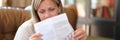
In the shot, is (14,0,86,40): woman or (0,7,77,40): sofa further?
(0,7,77,40): sofa

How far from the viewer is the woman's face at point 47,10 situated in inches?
42.8

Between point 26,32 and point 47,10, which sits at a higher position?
point 47,10

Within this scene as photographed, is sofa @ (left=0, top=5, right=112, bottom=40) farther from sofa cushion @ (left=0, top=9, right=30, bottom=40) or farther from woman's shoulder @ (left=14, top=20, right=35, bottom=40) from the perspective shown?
woman's shoulder @ (left=14, top=20, right=35, bottom=40)

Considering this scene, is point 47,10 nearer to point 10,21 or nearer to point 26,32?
point 26,32

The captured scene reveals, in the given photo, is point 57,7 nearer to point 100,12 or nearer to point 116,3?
point 116,3

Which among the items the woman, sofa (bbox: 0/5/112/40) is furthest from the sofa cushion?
the woman

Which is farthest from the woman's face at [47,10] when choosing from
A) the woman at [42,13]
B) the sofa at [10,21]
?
the sofa at [10,21]

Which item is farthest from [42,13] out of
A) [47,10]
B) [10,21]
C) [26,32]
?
[10,21]

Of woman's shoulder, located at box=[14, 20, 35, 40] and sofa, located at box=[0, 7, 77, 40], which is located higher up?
woman's shoulder, located at box=[14, 20, 35, 40]

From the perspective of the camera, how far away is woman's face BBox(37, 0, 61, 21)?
109 centimetres

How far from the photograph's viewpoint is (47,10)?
3.60 feet

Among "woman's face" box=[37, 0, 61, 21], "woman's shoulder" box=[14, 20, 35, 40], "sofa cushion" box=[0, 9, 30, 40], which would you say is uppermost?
"woman's face" box=[37, 0, 61, 21]

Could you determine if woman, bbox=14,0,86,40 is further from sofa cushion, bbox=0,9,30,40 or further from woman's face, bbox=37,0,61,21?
sofa cushion, bbox=0,9,30,40

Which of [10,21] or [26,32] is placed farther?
[10,21]
